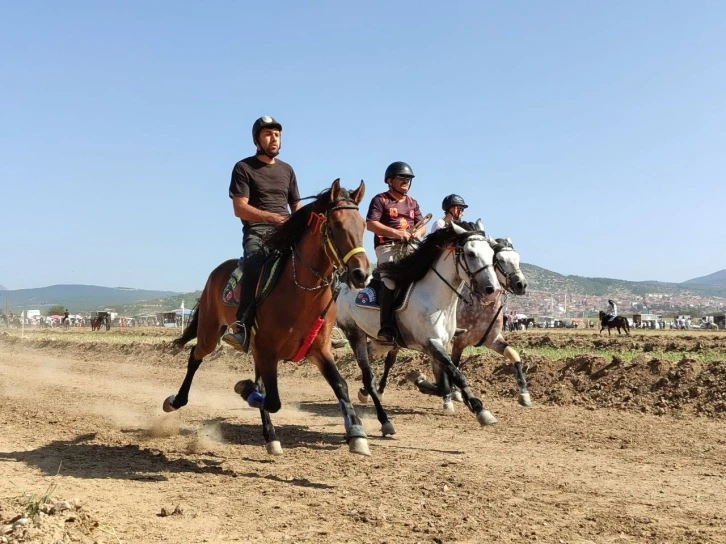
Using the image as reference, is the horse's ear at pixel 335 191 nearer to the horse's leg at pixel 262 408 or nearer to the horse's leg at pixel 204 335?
the horse's leg at pixel 262 408

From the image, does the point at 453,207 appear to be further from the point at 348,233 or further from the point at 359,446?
the point at 359,446

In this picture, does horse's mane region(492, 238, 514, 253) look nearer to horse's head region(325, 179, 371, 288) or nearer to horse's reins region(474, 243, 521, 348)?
horse's reins region(474, 243, 521, 348)

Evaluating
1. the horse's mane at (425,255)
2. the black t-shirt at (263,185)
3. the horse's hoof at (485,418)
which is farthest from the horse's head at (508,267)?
the black t-shirt at (263,185)

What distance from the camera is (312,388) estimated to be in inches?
626

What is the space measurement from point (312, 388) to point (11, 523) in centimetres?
1134

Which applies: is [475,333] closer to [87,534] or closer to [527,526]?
[527,526]

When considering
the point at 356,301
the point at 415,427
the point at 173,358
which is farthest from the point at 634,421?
the point at 173,358

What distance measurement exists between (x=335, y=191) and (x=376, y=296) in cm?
377

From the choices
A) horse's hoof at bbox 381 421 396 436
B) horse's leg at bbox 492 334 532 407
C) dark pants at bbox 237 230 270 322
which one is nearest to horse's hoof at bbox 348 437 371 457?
dark pants at bbox 237 230 270 322

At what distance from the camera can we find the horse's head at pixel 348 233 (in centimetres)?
644

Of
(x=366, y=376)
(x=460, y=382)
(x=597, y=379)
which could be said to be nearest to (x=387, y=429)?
(x=366, y=376)

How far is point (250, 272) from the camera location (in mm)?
7941

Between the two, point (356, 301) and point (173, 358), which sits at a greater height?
point (356, 301)

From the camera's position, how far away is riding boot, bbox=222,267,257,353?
770 centimetres
